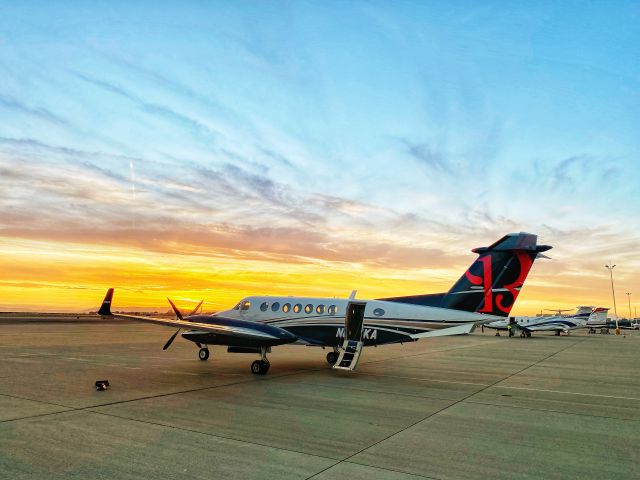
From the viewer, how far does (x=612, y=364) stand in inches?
953

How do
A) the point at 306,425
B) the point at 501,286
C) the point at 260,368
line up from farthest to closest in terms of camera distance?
the point at 501,286
the point at 260,368
the point at 306,425

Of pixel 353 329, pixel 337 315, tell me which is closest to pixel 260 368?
pixel 337 315

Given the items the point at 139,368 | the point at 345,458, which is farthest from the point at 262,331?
→ the point at 345,458

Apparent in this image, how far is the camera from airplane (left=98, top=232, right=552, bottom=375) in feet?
52.8

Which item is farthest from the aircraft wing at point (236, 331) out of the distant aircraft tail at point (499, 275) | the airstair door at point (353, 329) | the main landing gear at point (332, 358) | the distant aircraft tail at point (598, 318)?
the distant aircraft tail at point (598, 318)

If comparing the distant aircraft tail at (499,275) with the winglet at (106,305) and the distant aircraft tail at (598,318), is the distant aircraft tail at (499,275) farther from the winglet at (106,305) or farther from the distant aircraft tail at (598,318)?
the distant aircraft tail at (598,318)

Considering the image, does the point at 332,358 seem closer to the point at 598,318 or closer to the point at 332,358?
the point at 332,358

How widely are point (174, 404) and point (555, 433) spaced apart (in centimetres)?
852

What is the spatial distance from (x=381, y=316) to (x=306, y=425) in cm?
875

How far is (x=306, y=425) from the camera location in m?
9.01

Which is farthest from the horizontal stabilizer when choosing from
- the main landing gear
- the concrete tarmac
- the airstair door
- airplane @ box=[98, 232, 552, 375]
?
the main landing gear

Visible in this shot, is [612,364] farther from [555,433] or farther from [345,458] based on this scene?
[345,458]

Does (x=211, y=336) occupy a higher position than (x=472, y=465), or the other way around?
(x=211, y=336)

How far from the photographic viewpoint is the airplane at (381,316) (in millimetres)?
16094
